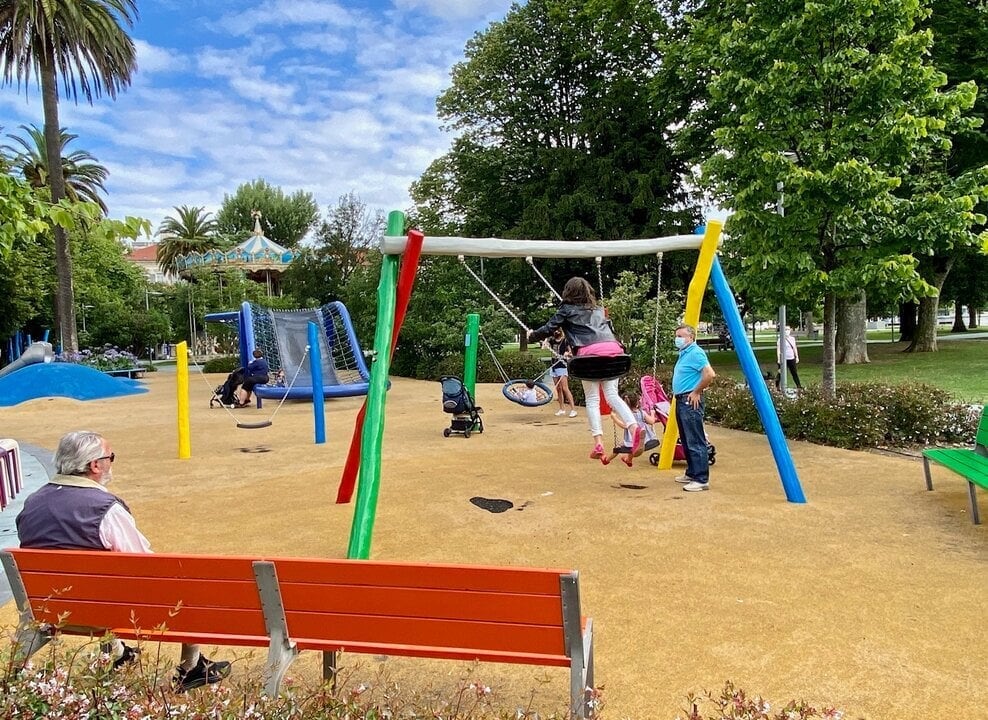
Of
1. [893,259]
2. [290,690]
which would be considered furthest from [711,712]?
[893,259]

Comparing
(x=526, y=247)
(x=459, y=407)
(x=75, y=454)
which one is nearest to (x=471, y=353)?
(x=459, y=407)

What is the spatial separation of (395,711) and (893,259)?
9126mm

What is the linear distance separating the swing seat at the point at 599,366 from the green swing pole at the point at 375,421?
2000mm

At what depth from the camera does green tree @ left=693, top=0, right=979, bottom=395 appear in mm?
8938

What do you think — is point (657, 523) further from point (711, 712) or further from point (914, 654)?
point (711, 712)

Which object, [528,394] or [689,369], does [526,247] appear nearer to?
[689,369]

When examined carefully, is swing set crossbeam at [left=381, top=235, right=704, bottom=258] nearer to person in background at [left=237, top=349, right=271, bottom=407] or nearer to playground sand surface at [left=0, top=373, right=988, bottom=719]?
playground sand surface at [left=0, top=373, right=988, bottom=719]

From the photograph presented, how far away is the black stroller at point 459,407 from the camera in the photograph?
33.9ft

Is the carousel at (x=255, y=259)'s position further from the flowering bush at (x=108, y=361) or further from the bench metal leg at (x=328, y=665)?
the bench metal leg at (x=328, y=665)

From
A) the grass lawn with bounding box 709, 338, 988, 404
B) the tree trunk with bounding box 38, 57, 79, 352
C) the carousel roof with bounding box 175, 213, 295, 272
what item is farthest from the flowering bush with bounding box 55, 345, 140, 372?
the grass lawn with bounding box 709, 338, 988, 404

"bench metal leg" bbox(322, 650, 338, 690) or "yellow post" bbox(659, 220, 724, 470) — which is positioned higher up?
"yellow post" bbox(659, 220, 724, 470)

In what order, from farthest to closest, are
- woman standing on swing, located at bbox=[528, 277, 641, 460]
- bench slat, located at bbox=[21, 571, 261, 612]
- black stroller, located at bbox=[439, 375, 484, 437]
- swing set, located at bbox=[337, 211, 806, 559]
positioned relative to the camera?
black stroller, located at bbox=[439, 375, 484, 437]
woman standing on swing, located at bbox=[528, 277, 641, 460]
swing set, located at bbox=[337, 211, 806, 559]
bench slat, located at bbox=[21, 571, 261, 612]

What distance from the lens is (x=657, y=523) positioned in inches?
221

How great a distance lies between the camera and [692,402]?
667 centimetres
